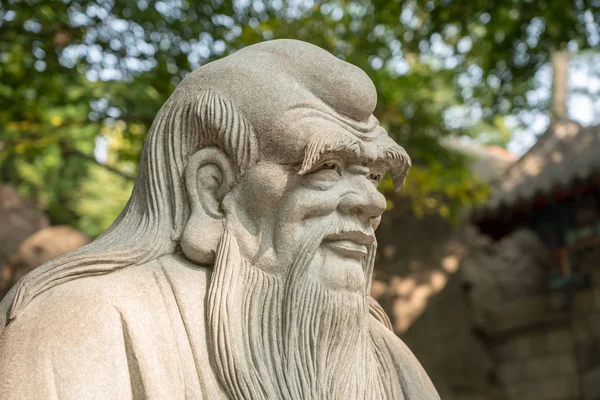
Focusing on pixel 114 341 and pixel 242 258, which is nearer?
pixel 114 341

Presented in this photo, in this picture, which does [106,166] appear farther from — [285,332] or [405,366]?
[285,332]

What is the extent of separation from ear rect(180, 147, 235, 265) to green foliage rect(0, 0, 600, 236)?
5.16 metres

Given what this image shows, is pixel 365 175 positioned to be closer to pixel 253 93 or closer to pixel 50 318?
pixel 253 93

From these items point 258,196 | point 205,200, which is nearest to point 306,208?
point 258,196

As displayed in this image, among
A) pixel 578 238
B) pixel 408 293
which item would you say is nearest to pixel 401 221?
pixel 408 293

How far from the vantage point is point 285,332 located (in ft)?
9.42

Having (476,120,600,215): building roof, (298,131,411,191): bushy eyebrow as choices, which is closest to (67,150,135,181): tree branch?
(298,131,411,191): bushy eyebrow

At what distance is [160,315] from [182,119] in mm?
683

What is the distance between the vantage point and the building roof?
12.2 metres

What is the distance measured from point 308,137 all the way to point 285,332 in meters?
0.62

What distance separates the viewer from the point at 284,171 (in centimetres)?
299

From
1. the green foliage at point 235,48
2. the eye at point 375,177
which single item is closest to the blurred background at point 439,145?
the green foliage at point 235,48

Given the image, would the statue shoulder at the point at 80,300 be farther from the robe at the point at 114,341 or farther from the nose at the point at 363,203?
the nose at the point at 363,203

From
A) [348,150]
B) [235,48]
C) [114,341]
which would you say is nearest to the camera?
[114,341]
